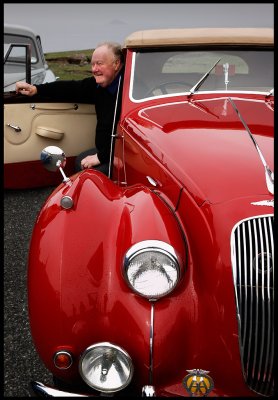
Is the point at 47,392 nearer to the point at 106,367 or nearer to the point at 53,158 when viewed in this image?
the point at 106,367

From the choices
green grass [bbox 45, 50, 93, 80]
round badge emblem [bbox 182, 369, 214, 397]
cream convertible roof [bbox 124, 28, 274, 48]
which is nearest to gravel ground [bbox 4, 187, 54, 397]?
round badge emblem [bbox 182, 369, 214, 397]

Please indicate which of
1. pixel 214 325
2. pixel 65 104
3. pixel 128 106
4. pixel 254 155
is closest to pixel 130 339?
pixel 214 325

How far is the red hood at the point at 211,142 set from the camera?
1894mm

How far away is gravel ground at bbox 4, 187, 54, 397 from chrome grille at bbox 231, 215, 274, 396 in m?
1.26

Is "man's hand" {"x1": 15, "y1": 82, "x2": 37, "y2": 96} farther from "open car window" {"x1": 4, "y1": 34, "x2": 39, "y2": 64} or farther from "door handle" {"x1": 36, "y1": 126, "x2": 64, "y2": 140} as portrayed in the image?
"open car window" {"x1": 4, "y1": 34, "x2": 39, "y2": 64}

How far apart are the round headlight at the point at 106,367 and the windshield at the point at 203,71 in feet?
6.17

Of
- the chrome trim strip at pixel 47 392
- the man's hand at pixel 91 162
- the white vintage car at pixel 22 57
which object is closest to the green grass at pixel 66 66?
the white vintage car at pixel 22 57

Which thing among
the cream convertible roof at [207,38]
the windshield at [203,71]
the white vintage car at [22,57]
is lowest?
the windshield at [203,71]

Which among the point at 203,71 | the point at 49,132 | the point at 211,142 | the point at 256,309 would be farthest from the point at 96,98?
the point at 256,309

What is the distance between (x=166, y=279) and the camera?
1670 mm

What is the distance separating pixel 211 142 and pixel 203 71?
1171 mm

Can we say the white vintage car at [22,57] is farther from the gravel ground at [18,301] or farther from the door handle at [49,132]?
the gravel ground at [18,301]

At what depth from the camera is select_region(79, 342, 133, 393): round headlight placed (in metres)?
1.60

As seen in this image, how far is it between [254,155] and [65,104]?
2.76m
